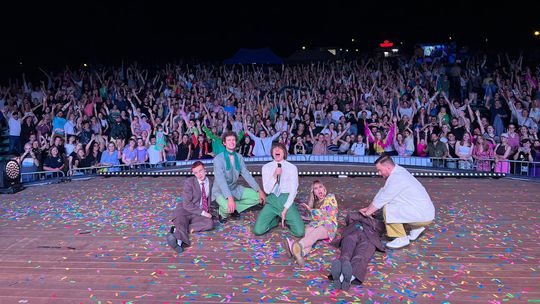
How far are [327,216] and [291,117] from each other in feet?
28.3

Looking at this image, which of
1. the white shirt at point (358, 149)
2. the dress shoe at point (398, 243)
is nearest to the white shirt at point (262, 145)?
the white shirt at point (358, 149)

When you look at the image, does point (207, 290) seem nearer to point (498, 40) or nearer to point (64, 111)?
point (64, 111)

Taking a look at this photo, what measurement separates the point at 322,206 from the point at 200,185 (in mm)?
1725

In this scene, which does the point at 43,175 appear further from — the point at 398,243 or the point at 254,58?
the point at 254,58

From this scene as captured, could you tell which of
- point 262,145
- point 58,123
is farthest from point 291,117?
point 58,123

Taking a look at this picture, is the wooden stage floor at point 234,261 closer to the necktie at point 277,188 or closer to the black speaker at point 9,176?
the necktie at point 277,188

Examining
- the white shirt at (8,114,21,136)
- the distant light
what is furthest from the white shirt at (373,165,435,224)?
the distant light

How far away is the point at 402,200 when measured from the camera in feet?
18.2

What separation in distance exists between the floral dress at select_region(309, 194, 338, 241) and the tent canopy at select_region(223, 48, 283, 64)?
54.3 ft

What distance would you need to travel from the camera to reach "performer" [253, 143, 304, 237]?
5965mm

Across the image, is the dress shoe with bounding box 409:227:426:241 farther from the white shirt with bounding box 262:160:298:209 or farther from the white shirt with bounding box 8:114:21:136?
the white shirt with bounding box 8:114:21:136

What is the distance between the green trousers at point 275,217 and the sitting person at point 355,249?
2.10 feet

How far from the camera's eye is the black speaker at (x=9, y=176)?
28.6 feet

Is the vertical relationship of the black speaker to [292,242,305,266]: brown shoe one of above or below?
above
